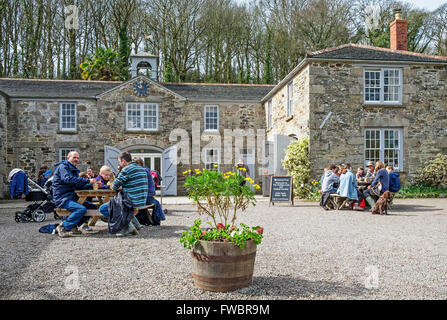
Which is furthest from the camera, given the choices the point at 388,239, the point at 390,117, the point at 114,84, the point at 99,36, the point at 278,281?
the point at 99,36

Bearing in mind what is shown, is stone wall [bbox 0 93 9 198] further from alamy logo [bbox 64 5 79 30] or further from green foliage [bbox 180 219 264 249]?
green foliage [bbox 180 219 264 249]

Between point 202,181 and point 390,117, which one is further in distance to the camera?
point 390,117

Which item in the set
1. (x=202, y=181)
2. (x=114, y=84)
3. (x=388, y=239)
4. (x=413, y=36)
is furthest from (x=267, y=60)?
(x=202, y=181)

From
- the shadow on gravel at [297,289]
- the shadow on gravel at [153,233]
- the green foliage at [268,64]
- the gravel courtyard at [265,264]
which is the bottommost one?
the shadow on gravel at [153,233]

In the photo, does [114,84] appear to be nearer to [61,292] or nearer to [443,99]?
[443,99]

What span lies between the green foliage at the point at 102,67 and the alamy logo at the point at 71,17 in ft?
16.4

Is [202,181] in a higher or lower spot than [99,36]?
lower

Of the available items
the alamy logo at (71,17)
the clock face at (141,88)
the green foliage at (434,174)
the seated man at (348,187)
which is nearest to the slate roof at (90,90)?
the clock face at (141,88)

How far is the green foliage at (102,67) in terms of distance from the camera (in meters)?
28.0

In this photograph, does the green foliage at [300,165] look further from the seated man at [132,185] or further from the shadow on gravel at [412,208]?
the seated man at [132,185]

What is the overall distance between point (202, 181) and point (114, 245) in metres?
3.19

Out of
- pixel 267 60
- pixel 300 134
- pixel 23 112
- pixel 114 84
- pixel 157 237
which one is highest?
pixel 267 60

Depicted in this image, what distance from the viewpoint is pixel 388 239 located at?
24.0ft

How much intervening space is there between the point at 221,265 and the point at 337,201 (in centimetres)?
962
